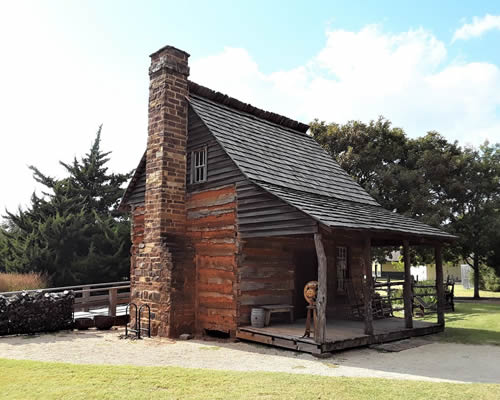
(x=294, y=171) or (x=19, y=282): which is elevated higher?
(x=294, y=171)

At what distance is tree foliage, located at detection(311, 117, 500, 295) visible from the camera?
23.9 m

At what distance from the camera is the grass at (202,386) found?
19.4 ft

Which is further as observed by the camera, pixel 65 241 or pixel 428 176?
pixel 428 176

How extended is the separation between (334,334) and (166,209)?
5446mm

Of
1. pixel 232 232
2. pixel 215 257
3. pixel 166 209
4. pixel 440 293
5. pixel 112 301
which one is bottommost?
pixel 112 301

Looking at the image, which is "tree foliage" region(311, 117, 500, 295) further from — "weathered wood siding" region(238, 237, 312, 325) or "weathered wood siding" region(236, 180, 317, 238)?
"weathered wood siding" region(236, 180, 317, 238)

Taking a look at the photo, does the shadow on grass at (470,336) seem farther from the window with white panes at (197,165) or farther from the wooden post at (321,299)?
the window with white panes at (197,165)

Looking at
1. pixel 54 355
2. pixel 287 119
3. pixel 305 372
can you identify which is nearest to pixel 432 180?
pixel 287 119

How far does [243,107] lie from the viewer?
49.5 feet

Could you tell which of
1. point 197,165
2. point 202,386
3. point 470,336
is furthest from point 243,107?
point 202,386

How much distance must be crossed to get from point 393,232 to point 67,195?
20230 millimetres

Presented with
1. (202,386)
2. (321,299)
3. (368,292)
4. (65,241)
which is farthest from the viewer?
(65,241)

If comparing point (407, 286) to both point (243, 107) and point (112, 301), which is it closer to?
point (243, 107)

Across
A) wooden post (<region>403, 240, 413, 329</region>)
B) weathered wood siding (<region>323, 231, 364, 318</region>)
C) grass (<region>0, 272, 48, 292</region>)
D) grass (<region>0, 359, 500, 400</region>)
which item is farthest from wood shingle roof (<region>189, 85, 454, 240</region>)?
grass (<region>0, 272, 48, 292</region>)
